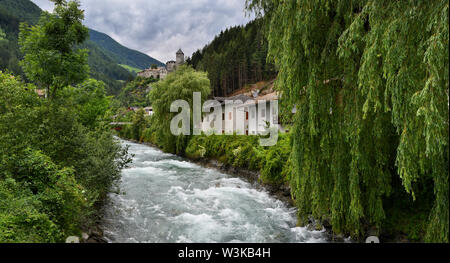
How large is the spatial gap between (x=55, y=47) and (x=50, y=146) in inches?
206

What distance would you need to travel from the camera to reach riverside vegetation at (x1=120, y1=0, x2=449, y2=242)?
11.0ft

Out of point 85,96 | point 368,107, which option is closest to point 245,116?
point 85,96

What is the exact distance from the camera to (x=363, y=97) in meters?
4.57

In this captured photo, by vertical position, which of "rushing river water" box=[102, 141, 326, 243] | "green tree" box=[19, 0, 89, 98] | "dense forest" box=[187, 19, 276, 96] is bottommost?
"rushing river water" box=[102, 141, 326, 243]

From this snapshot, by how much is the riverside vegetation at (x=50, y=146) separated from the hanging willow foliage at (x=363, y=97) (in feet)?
18.2

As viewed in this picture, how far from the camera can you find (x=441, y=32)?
3.06 meters

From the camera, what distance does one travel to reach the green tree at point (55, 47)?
916 cm

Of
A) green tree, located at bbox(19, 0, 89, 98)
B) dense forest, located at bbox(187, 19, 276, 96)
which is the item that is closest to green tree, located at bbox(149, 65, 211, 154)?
green tree, located at bbox(19, 0, 89, 98)

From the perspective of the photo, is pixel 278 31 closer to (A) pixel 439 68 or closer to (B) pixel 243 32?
(A) pixel 439 68

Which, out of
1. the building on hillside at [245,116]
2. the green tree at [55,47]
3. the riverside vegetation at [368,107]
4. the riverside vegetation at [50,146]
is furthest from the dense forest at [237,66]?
the riverside vegetation at [368,107]

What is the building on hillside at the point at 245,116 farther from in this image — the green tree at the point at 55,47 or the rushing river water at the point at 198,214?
the green tree at the point at 55,47

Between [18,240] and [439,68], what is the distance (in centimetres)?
664

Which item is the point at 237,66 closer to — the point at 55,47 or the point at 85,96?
the point at 85,96

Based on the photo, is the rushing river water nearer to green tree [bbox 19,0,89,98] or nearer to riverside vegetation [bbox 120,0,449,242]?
riverside vegetation [bbox 120,0,449,242]
